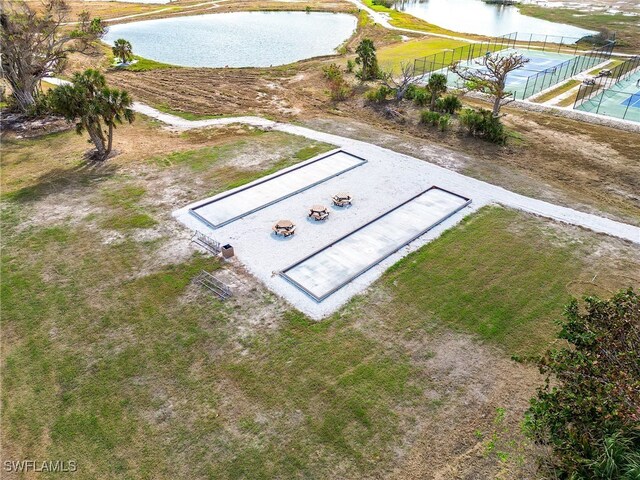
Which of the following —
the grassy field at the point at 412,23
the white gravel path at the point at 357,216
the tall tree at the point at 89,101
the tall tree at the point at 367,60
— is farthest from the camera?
the grassy field at the point at 412,23

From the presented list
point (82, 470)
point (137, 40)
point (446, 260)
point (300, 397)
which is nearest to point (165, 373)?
point (82, 470)

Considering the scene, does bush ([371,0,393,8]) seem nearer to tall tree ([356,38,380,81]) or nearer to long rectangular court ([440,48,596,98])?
long rectangular court ([440,48,596,98])

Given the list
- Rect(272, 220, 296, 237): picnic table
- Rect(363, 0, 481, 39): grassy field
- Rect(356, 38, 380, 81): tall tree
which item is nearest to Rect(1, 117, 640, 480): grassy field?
Rect(272, 220, 296, 237): picnic table

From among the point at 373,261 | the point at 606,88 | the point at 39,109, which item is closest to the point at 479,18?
the point at 606,88

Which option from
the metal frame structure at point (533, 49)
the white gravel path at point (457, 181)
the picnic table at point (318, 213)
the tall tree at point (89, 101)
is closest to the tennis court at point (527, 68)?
the metal frame structure at point (533, 49)

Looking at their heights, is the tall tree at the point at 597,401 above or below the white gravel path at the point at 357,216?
above

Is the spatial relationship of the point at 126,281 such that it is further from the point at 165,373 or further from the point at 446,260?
the point at 446,260

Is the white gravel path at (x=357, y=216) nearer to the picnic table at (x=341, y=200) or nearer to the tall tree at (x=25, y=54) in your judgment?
the picnic table at (x=341, y=200)
